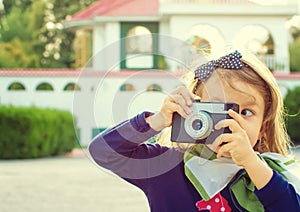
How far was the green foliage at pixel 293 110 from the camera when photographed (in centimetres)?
2152

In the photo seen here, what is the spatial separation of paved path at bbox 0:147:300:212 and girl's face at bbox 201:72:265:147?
179 inches

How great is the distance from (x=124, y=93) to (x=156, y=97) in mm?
90

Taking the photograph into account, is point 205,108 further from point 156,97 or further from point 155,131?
point 156,97

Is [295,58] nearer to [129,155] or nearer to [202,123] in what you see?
[129,155]

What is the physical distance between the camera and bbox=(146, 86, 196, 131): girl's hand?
1802 mm

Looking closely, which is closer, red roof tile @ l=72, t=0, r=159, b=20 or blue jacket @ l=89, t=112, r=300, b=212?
blue jacket @ l=89, t=112, r=300, b=212

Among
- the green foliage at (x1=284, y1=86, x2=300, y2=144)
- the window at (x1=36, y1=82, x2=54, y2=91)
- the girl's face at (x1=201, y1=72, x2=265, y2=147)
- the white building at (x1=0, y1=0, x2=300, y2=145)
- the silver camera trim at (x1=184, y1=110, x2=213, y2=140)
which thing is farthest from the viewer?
the window at (x1=36, y1=82, x2=54, y2=91)

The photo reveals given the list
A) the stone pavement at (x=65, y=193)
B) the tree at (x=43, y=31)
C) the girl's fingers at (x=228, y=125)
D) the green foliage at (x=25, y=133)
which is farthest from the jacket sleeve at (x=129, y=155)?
the tree at (x=43, y=31)

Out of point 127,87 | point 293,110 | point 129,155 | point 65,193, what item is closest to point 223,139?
point 129,155

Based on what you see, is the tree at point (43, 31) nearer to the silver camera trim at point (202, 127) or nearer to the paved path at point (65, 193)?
the paved path at point (65, 193)

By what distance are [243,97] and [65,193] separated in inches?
268

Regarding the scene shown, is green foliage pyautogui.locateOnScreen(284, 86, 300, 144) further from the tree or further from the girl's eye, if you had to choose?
the tree

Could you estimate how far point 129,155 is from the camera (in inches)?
82.0

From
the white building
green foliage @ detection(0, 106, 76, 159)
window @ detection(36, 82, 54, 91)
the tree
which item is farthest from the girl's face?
the tree
